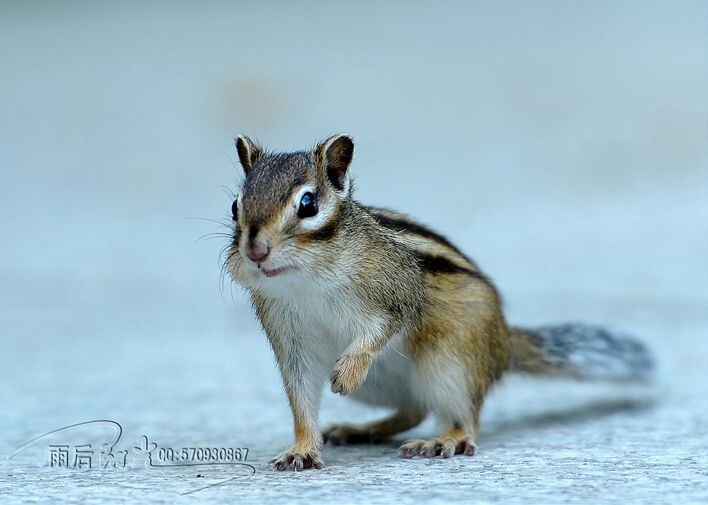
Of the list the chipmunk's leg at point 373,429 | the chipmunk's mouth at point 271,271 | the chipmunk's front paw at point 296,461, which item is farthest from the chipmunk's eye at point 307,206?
the chipmunk's leg at point 373,429

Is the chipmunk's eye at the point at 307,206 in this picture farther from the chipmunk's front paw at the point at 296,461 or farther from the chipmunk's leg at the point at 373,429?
the chipmunk's leg at the point at 373,429

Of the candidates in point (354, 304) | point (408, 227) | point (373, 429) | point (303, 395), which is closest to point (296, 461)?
point (303, 395)

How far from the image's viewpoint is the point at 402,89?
9148 millimetres

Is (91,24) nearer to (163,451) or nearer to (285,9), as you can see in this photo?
(285,9)

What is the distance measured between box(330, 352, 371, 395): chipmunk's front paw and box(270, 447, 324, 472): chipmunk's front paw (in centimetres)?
20

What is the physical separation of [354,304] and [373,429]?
73 centimetres

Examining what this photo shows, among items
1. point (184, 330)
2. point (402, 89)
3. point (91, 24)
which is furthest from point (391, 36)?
point (184, 330)

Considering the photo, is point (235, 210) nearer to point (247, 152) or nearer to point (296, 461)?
point (247, 152)

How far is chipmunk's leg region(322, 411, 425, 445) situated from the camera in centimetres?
361

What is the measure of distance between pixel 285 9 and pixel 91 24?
1815 millimetres

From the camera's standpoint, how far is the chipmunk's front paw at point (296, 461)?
3.02m

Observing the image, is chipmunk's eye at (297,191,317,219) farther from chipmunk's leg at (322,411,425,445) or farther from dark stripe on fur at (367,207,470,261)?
chipmunk's leg at (322,411,425,445)

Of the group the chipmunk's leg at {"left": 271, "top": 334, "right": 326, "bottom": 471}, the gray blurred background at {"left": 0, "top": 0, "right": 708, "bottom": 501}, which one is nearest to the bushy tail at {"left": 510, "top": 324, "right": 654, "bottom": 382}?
the gray blurred background at {"left": 0, "top": 0, "right": 708, "bottom": 501}

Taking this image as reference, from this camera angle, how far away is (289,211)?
282cm
